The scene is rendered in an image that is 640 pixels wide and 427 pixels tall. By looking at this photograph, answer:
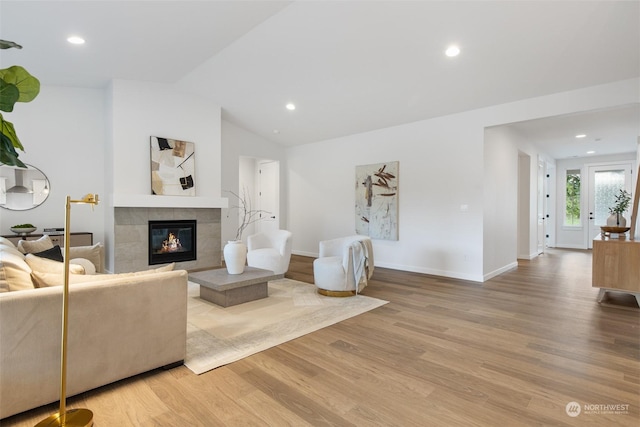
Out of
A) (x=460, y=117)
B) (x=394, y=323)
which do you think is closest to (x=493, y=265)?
(x=460, y=117)

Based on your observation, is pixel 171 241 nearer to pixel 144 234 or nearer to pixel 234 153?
pixel 144 234

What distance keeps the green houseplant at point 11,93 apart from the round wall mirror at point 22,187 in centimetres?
462

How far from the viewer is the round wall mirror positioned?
16.6ft

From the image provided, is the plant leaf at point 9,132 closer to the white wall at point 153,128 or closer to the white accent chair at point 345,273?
the white accent chair at point 345,273

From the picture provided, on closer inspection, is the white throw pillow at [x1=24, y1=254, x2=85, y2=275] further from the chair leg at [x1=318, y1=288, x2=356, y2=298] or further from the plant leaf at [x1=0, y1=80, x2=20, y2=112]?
the chair leg at [x1=318, y1=288, x2=356, y2=298]

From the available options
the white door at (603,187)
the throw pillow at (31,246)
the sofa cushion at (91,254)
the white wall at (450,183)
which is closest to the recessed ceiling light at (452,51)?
the white wall at (450,183)

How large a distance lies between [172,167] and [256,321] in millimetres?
3642

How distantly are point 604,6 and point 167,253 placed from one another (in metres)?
6.66

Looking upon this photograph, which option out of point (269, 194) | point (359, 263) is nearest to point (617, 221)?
point (359, 263)

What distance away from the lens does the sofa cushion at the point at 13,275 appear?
5.93ft

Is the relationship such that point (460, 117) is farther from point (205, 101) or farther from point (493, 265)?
point (205, 101)

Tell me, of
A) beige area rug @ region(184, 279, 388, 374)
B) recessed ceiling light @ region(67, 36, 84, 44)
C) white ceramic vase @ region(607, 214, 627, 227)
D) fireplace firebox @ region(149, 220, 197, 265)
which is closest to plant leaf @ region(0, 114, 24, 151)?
beige area rug @ region(184, 279, 388, 374)

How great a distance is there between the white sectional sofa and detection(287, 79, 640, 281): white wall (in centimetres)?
446

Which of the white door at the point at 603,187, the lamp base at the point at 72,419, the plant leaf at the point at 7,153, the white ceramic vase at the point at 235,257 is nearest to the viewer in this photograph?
the plant leaf at the point at 7,153
